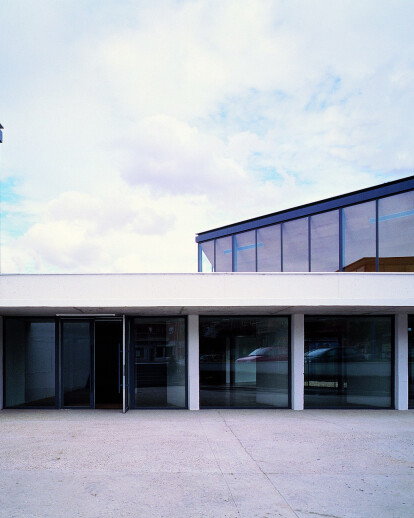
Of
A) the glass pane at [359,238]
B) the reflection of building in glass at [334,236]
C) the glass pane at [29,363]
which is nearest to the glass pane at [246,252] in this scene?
the reflection of building in glass at [334,236]

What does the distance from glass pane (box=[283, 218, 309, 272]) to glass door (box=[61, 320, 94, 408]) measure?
24.7 feet

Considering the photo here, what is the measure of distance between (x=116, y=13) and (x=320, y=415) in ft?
35.3

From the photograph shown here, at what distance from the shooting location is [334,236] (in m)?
15.9

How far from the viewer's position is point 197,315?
40.4 feet

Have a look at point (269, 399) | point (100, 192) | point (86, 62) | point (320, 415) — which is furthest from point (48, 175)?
point (320, 415)

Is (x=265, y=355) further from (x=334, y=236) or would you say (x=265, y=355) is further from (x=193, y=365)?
(x=334, y=236)

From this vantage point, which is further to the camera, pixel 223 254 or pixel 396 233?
pixel 223 254

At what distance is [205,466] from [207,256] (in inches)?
568

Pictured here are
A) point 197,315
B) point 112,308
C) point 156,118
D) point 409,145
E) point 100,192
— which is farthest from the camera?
point 100,192

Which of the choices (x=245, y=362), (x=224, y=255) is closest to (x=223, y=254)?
(x=224, y=255)

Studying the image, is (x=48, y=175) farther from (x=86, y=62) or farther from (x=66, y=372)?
(x=66, y=372)

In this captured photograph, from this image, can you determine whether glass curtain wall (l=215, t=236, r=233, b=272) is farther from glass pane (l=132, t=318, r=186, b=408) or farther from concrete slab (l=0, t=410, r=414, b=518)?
concrete slab (l=0, t=410, r=414, b=518)

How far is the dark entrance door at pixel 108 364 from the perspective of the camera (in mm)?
13773

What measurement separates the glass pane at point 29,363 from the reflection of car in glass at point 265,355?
466cm
